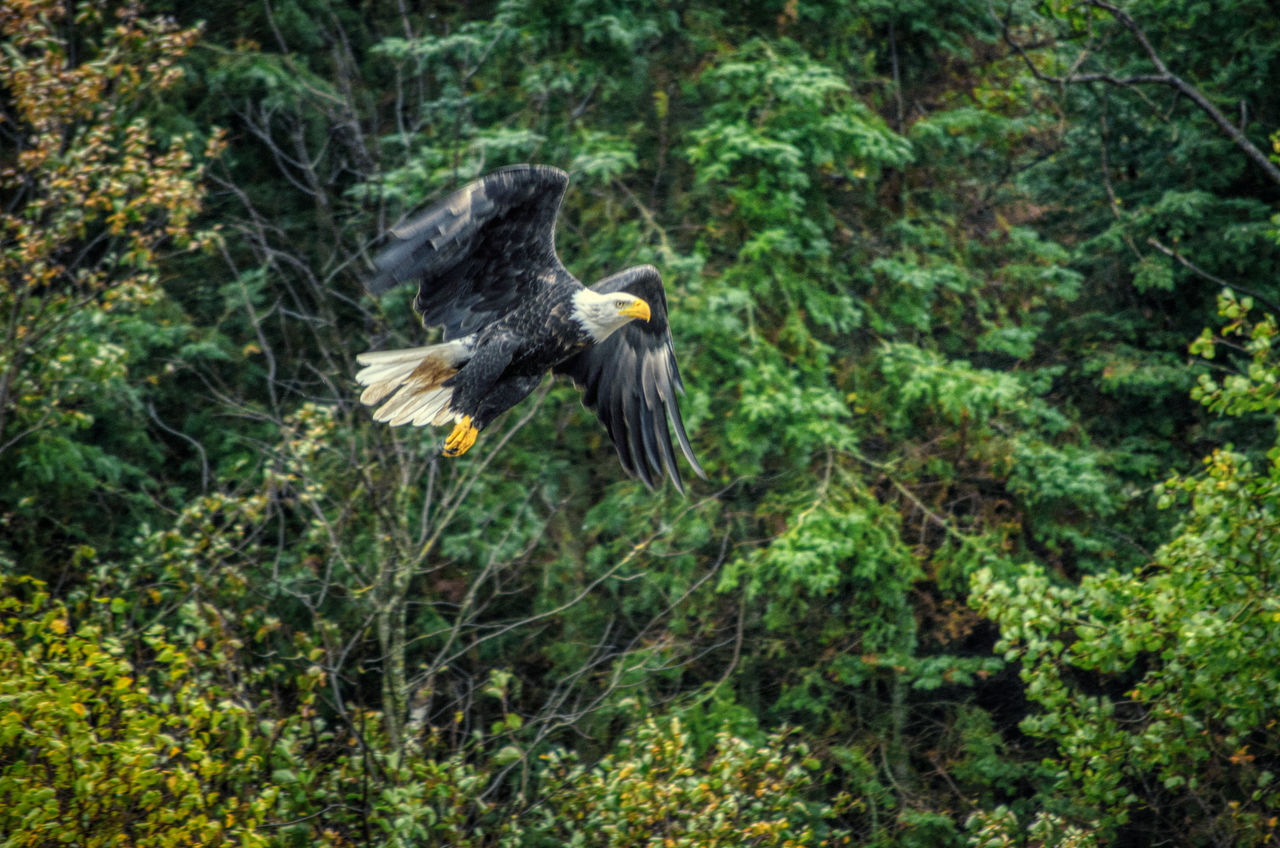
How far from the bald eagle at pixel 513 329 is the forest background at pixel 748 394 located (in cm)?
55

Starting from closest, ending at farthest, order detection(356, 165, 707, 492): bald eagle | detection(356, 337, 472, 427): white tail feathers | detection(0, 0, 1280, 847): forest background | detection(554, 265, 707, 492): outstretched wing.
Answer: detection(356, 165, 707, 492): bald eagle < detection(356, 337, 472, 427): white tail feathers < detection(554, 265, 707, 492): outstretched wing < detection(0, 0, 1280, 847): forest background

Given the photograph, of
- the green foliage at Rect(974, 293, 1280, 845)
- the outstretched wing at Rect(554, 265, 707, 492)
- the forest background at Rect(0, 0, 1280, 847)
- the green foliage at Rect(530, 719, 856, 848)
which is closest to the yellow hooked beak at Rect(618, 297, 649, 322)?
the outstretched wing at Rect(554, 265, 707, 492)

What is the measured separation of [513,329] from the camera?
4844 millimetres

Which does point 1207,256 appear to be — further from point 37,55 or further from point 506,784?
point 37,55

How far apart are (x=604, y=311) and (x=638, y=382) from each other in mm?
882

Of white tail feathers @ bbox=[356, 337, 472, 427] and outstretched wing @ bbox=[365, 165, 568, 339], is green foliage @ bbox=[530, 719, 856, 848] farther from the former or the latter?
outstretched wing @ bbox=[365, 165, 568, 339]

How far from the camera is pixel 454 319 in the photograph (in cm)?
495

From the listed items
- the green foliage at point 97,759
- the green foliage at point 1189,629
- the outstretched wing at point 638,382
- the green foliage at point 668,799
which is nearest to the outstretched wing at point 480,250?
the outstretched wing at point 638,382

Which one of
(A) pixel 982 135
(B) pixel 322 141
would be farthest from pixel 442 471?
(A) pixel 982 135

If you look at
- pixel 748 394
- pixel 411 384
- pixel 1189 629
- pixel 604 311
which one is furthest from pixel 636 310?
pixel 748 394

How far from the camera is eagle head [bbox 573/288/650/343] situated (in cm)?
470

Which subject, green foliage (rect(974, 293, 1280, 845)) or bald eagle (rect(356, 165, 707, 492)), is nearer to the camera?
bald eagle (rect(356, 165, 707, 492))

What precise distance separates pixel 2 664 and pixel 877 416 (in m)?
6.76

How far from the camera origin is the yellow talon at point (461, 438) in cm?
495
